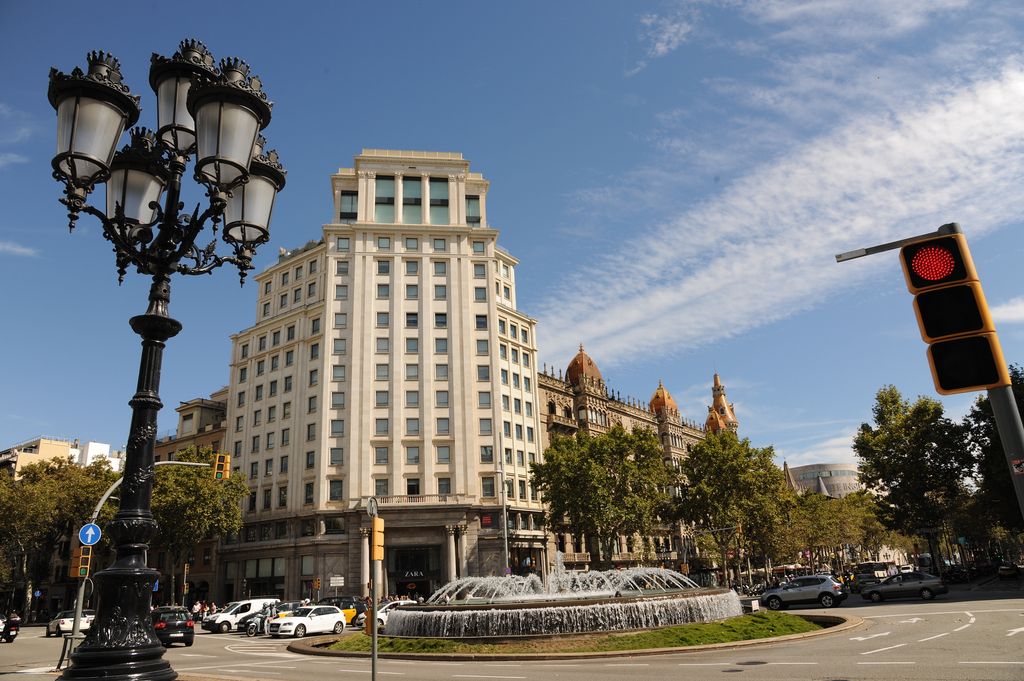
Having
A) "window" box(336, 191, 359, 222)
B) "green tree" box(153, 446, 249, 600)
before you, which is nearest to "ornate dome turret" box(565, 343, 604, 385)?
"window" box(336, 191, 359, 222)

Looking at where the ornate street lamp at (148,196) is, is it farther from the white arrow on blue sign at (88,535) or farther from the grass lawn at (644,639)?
the grass lawn at (644,639)

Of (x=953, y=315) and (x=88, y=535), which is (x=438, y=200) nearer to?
(x=88, y=535)

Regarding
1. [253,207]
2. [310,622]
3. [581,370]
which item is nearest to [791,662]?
[253,207]

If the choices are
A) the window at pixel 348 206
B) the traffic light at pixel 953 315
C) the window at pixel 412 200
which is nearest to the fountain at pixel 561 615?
the traffic light at pixel 953 315

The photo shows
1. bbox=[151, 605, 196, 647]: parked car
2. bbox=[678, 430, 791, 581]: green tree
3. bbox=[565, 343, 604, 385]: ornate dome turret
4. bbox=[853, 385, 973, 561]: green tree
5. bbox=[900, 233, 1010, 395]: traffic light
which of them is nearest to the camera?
bbox=[900, 233, 1010, 395]: traffic light

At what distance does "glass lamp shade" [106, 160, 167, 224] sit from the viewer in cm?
814

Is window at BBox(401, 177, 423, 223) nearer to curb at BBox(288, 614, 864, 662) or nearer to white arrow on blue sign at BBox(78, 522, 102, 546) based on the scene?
curb at BBox(288, 614, 864, 662)

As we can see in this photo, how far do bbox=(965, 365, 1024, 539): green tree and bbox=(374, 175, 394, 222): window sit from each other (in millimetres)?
53806

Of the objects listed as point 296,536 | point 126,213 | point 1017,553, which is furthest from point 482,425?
point 1017,553

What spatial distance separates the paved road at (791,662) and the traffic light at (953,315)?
10420 millimetres

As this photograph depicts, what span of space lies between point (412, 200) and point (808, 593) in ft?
171

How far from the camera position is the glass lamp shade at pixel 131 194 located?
814 cm

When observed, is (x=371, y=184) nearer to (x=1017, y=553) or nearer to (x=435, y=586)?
(x=435, y=586)

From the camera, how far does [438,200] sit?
2785 inches
